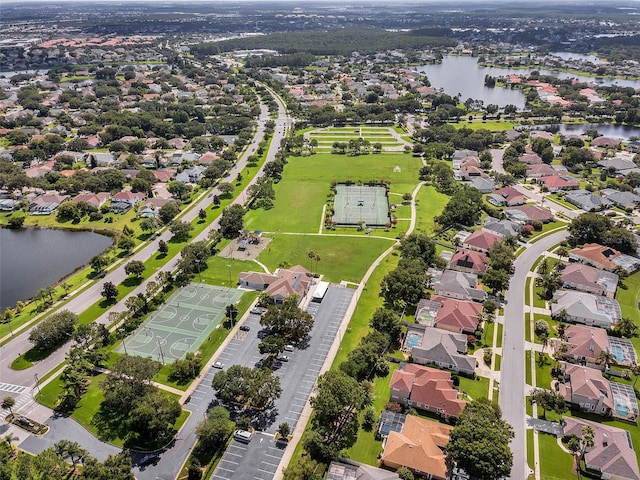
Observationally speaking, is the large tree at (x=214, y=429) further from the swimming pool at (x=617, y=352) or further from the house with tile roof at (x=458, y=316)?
the swimming pool at (x=617, y=352)

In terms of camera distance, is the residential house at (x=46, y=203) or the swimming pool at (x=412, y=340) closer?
the swimming pool at (x=412, y=340)

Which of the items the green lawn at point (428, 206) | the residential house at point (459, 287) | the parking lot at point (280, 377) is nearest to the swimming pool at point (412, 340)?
the parking lot at point (280, 377)

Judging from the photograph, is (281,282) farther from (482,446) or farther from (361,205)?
(361,205)

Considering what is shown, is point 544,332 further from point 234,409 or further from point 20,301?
point 20,301

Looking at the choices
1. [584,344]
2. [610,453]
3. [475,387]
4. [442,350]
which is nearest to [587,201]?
[584,344]

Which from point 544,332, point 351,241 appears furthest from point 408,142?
point 544,332

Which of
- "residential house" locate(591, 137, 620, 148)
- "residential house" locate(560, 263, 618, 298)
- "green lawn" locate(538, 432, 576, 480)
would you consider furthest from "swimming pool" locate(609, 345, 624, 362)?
"residential house" locate(591, 137, 620, 148)
